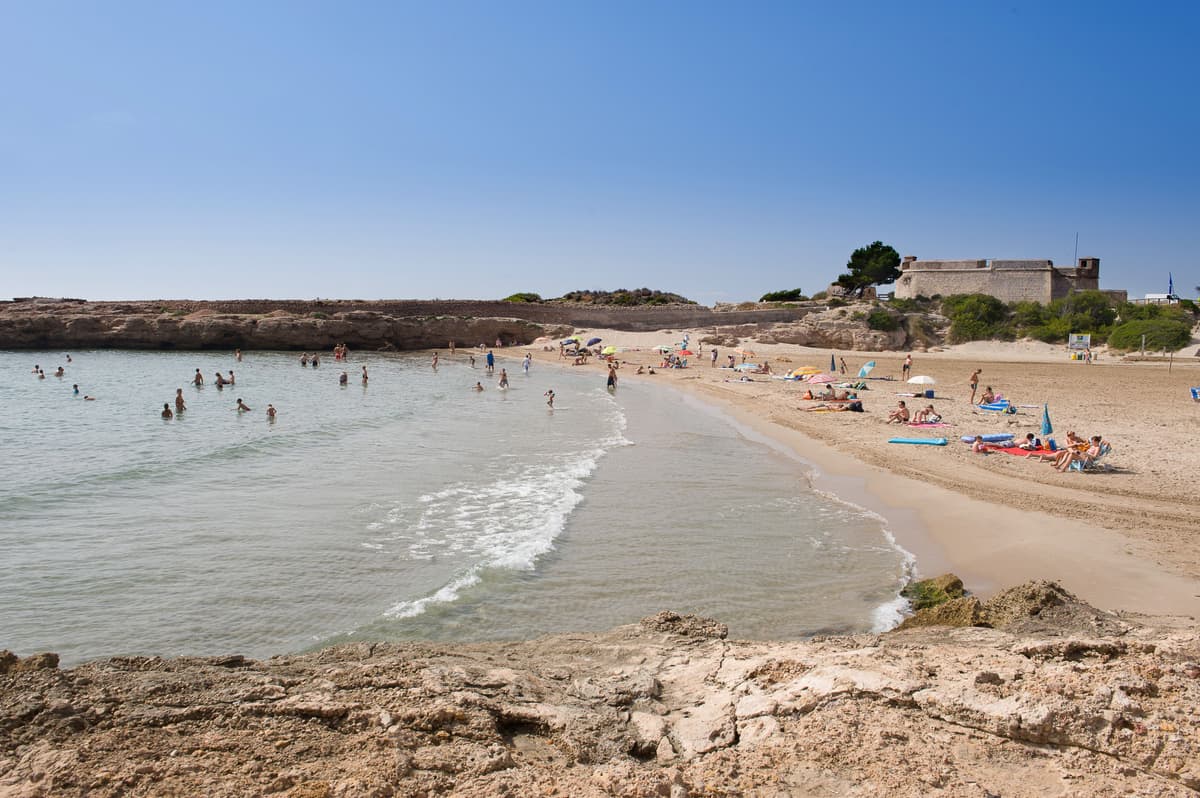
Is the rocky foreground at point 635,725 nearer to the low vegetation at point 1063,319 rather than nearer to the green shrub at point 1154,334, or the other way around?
the green shrub at point 1154,334

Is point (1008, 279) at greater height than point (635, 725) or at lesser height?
greater

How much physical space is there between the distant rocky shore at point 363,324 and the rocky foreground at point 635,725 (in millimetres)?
46253

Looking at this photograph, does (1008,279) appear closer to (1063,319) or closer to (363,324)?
(1063,319)

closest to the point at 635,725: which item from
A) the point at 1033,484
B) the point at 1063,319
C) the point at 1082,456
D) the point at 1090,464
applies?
the point at 1033,484

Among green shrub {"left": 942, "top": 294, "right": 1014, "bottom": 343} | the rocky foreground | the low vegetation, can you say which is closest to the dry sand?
the rocky foreground

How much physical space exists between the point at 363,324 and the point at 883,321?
3826cm

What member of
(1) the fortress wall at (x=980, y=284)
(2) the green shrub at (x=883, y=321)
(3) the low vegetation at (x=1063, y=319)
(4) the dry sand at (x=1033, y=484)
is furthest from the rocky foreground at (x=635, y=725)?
(1) the fortress wall at (x=980, y=284)

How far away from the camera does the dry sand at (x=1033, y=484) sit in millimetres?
8727

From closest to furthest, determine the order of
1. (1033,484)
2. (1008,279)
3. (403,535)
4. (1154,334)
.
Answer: (403,535) → (1033,484) → (1154,334) → (1008,279)

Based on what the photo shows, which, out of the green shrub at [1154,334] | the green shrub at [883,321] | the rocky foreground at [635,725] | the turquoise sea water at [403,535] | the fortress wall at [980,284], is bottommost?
the turquoise sea water at [403,535]

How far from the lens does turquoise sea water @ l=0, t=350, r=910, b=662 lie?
25.0ft

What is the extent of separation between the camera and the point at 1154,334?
3991 cm

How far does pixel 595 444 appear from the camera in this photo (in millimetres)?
18844

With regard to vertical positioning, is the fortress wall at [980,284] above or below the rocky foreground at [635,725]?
above
